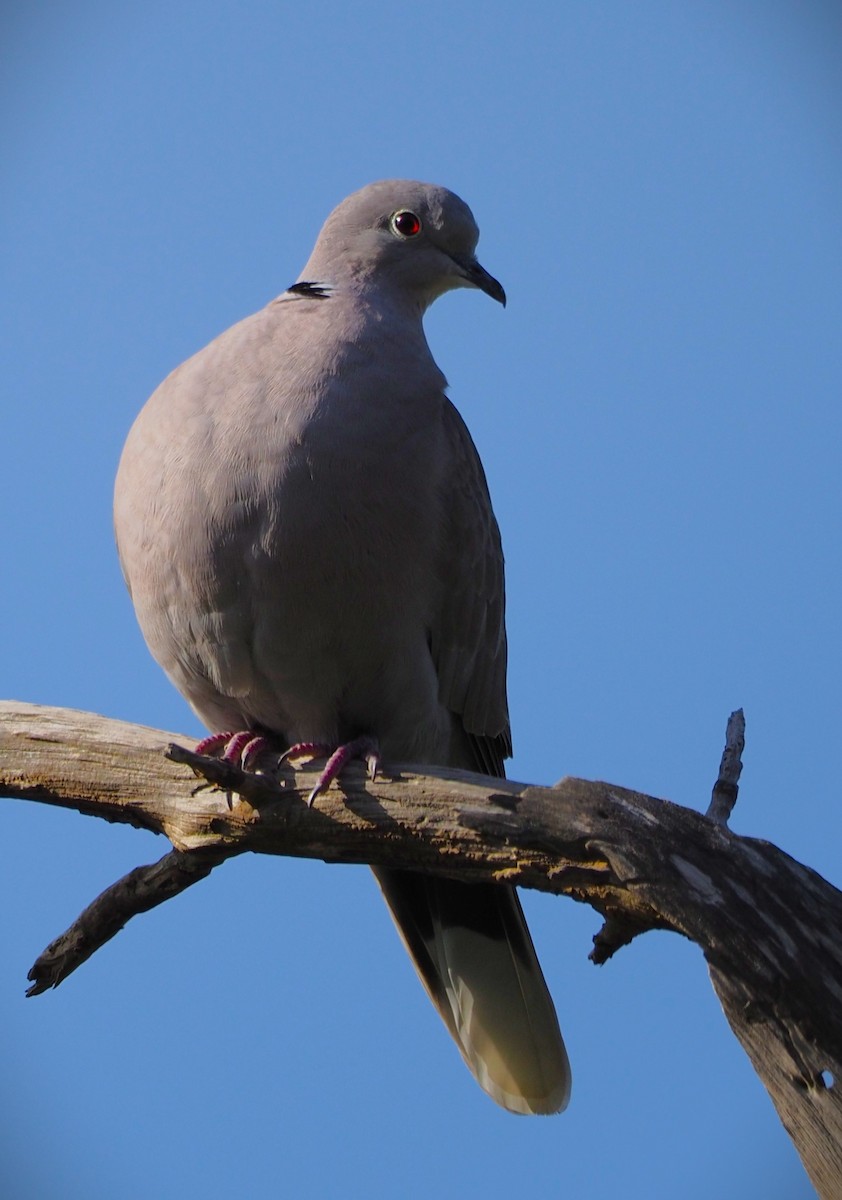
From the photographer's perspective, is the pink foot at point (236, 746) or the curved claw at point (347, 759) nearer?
the curved claw at point (347, 759)

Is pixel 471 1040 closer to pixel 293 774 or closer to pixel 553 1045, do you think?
pixel 553 1045

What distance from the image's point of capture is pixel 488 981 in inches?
168

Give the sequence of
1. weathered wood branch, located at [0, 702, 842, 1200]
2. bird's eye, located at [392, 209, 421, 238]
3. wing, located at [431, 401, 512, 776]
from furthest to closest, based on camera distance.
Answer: bird's eye, located at [392, 209, 421, 238], wing, located at [431, 401, 512, 776], weathered wood branch, located at [0, 702, 842, 1200]

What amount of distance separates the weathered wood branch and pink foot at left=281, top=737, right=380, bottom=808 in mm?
35

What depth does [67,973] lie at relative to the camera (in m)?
3.73

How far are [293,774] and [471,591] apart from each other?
956mm

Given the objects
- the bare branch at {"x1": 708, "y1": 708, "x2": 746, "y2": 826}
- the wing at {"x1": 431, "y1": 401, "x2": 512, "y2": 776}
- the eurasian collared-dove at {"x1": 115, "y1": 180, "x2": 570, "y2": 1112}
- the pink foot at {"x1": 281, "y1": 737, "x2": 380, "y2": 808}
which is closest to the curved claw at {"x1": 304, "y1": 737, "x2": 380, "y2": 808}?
the pink foot at {"x1": 281, "y1": 737, "x2": 380, "y2": 808}

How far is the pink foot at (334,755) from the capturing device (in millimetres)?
3566

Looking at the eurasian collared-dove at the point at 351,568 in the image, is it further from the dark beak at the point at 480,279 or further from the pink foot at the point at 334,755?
the dark beak at the point at 480,279

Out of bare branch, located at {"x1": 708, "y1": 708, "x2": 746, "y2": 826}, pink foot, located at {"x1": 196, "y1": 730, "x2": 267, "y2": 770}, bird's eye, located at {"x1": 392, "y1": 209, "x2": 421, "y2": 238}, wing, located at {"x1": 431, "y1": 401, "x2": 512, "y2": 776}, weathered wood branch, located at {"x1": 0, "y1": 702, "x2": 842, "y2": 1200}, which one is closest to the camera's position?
weathered wood branch, located at {"x1": 0, "y1": 702, "x2": 842, "y2": 1200}

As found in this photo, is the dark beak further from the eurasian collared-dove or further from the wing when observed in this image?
the wing

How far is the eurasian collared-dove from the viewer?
146 inches

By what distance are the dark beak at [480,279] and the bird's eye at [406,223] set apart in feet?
0.62

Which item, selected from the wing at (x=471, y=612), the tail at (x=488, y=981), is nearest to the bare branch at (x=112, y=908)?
the tail at (x=488, y=981)
